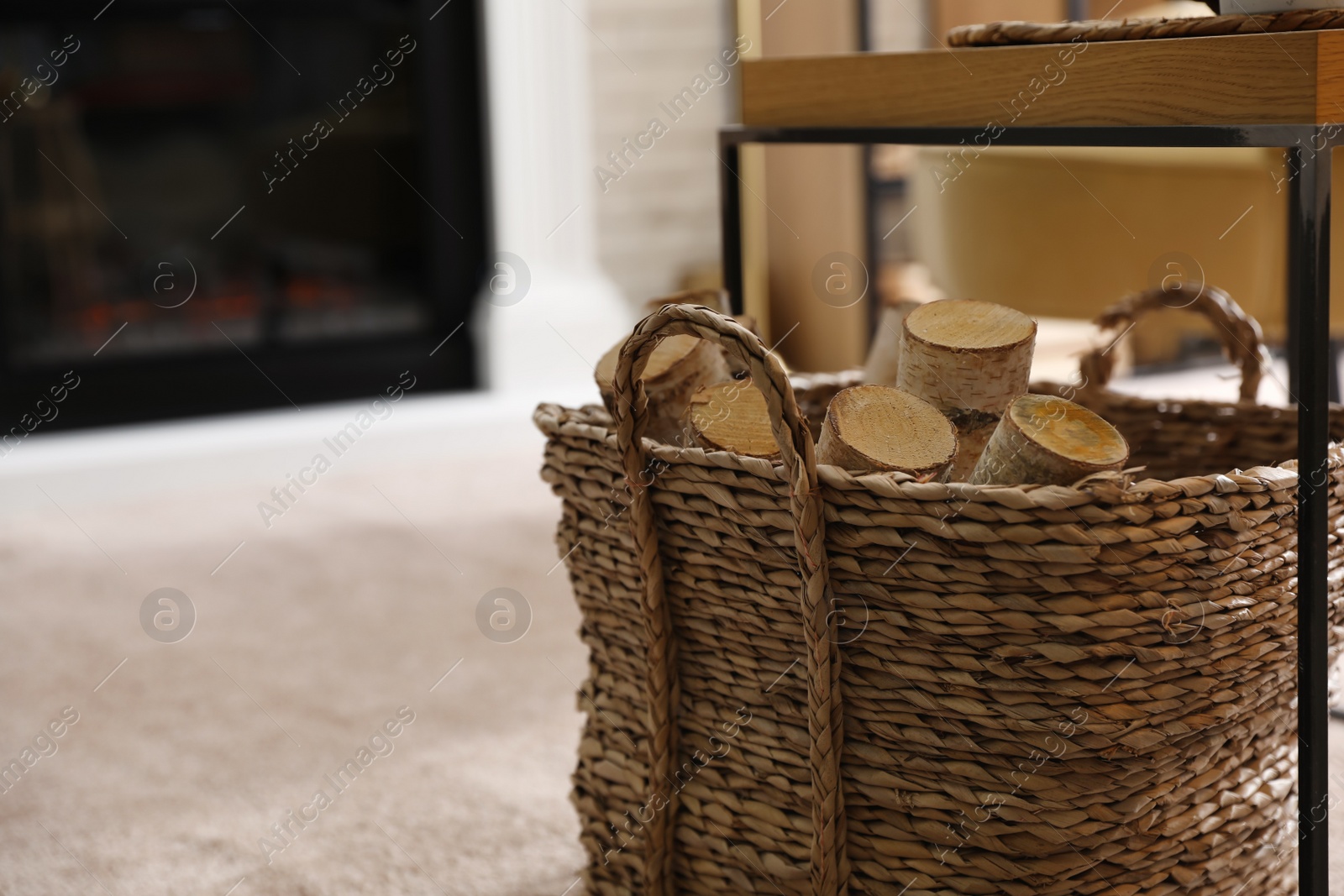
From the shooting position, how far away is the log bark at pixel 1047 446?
76 cm

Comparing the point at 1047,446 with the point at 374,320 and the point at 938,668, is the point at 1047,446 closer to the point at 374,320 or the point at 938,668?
the point at 938,668

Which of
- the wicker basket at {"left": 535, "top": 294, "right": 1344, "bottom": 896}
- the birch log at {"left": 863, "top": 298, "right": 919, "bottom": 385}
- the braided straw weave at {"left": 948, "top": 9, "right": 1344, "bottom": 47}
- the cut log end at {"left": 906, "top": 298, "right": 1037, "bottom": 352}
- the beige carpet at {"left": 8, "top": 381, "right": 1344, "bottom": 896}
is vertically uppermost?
the braided straw weave at {"left": 948, "top": 9, "right": 1344, "bottom": 47}

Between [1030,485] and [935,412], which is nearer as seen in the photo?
[1030,485]

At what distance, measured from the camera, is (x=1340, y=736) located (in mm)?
1119

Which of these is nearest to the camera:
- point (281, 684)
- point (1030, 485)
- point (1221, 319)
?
point (1030, 485)

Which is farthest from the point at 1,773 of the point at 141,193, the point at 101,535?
the point at 141,193

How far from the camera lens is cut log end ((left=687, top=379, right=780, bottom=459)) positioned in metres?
0.87

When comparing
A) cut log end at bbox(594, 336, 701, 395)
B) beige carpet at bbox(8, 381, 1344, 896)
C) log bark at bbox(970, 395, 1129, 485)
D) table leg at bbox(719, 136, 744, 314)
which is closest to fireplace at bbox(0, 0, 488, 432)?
beige carpet at bbox(8, 381, 1344, 896)

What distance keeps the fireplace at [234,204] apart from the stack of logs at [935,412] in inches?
74.0

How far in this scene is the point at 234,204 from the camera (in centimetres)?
266

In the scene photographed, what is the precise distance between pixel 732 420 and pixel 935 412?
0.14 meters

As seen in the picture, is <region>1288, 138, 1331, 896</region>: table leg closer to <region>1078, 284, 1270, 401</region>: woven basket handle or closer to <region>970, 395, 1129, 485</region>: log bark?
<region>970, 395, 1129, 485</region>: log bark

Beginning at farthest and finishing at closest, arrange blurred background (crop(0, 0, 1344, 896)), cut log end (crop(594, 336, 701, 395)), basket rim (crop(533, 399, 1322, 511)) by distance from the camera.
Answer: blurred background (crop(0, 0, 1344, 896))
cut log end (crop(594, 336, 701, 395))
basket rim (crop(533, 399, 1322, 511))

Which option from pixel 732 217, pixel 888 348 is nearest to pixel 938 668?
pixel 888 348
